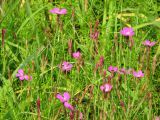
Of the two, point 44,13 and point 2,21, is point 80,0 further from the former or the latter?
point 2,21

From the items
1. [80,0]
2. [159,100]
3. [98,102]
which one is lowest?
[159,100]

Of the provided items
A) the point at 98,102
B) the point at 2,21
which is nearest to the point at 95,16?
the point at 2,21

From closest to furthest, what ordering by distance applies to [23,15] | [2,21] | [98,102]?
1. [98,102]
2. [2,21]
3. [23,15]

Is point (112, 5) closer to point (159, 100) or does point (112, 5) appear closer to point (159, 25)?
point (159, 25)

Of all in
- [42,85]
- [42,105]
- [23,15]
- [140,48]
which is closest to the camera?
[42,105]

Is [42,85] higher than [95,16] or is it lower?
lower

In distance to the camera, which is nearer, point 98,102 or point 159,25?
point 98,102

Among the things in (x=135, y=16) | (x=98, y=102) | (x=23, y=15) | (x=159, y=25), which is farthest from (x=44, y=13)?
(x=98, y=102)
